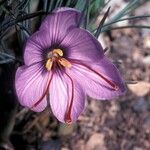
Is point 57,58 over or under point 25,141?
over

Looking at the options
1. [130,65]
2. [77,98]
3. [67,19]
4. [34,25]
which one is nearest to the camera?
[67,19]

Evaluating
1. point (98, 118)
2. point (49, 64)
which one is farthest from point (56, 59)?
point (98, 118)

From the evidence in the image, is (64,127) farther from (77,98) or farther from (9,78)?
(77,98)

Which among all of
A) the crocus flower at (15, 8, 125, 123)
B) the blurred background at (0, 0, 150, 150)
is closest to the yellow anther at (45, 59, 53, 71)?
the crocus flower at (15, 8, 125, 123)

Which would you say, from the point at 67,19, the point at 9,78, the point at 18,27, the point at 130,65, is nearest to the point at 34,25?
the point at 9,78

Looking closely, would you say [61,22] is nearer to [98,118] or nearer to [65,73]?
[65,73]

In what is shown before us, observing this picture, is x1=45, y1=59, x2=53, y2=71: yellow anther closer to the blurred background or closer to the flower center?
the flower center

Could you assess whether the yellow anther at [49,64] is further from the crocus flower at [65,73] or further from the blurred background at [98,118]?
the blurred background at [98,118]
